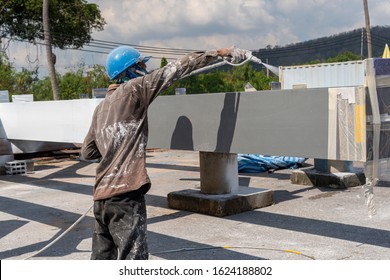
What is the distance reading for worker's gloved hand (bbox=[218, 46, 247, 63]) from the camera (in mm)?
3782

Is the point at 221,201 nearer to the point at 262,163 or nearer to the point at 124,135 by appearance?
the point at 124,135

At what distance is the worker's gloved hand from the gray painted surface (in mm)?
628

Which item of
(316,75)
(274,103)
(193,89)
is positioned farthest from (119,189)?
(193,89)

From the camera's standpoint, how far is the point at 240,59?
154 inches

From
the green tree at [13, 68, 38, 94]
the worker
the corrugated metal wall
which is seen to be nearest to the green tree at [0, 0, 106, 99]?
the green tree at [13, 68, 38, 94]

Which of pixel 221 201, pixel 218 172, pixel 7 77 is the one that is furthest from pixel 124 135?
pixel 7 77

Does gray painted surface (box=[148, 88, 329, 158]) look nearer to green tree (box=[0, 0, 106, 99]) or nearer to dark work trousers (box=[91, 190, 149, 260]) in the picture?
dark work trousers (box=[91, 190, 149, 260])

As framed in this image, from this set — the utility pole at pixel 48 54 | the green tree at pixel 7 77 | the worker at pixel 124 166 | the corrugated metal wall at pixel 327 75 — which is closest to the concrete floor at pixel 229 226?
the worker at pixel 124 166

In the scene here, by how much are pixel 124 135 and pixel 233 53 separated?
41.0 inches

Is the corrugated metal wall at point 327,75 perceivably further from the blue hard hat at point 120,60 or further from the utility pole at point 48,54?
the utility pole at point 48,54

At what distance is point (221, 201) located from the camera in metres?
6.70

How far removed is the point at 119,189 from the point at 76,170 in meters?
9.10

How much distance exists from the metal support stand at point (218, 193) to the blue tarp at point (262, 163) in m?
3.34
